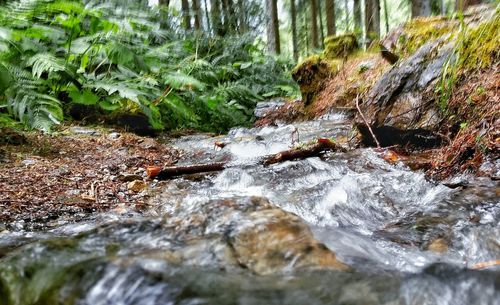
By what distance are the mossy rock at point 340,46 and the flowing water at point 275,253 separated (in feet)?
20.0

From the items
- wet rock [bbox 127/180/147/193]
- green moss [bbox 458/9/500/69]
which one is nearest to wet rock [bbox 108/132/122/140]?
wet rock [bbox 127/180/147/193]

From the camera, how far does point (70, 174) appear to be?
2.93 metres

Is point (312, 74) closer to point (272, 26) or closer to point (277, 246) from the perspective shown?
point (272, 26)

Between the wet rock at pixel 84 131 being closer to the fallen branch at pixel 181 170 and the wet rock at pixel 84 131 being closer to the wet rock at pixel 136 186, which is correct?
the fallen branch at pixel 181 170

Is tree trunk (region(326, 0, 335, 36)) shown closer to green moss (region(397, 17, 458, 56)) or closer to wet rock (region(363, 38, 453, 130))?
green moss (region(397, 17, 458, 56))

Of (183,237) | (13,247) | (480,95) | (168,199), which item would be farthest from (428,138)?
(13,247)

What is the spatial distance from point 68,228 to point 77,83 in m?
3.53

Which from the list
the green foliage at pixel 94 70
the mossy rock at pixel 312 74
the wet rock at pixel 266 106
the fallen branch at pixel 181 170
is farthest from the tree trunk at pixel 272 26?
the fallen branch at pixel 181 170

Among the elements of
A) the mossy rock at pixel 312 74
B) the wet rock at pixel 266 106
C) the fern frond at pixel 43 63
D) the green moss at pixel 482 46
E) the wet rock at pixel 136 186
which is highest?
the fern frond at pixel 43 63

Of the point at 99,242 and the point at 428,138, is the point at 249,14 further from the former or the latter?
the point at 99,242

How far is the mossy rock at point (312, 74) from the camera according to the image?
7.32m

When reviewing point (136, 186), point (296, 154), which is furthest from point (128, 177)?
point (296, 154)

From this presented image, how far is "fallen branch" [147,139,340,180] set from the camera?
305cm

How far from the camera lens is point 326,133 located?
4.86 m
